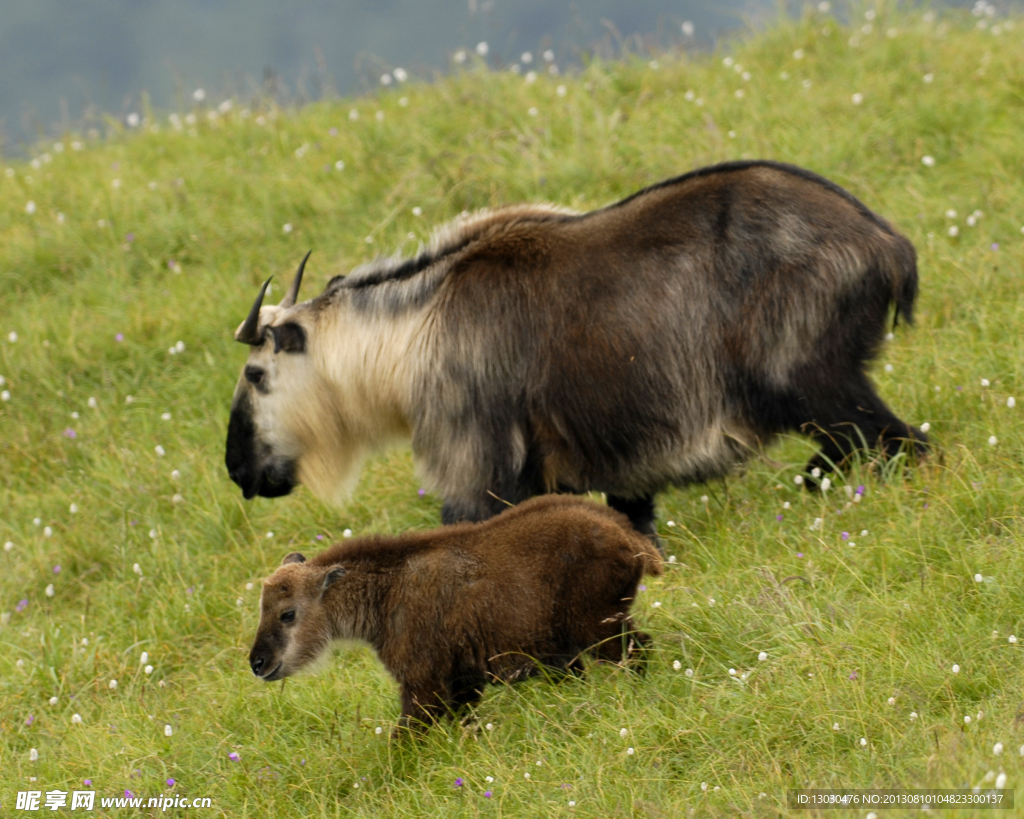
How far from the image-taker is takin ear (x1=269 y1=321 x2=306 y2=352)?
5410 millimetres

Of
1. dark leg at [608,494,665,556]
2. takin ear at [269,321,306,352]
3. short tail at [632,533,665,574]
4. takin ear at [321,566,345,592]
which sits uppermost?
takin ear at [269,321,306,352]

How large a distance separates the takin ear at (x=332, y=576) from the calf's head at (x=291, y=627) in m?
0.04

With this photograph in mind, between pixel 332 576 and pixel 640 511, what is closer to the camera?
pixel 332 576

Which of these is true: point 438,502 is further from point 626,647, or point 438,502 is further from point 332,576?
point 626,647

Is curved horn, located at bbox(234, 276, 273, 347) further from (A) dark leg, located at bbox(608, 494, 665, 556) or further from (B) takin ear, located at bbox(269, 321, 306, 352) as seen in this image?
(A) dark leg, located at bbox(608, 494, 665, 556)

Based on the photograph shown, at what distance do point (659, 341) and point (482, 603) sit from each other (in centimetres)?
154

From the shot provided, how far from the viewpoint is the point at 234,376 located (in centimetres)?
730

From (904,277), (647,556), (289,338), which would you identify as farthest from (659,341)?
(289,338)

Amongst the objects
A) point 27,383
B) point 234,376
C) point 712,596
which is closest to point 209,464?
point 234,376

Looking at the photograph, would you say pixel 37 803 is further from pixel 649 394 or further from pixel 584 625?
pixel 649 394

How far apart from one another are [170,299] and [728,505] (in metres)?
4.55

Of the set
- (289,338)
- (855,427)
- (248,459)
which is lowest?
(855,427)

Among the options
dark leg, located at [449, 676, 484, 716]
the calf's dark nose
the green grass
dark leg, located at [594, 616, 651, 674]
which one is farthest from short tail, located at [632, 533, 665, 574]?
the calf's dark nose

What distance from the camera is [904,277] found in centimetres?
497
